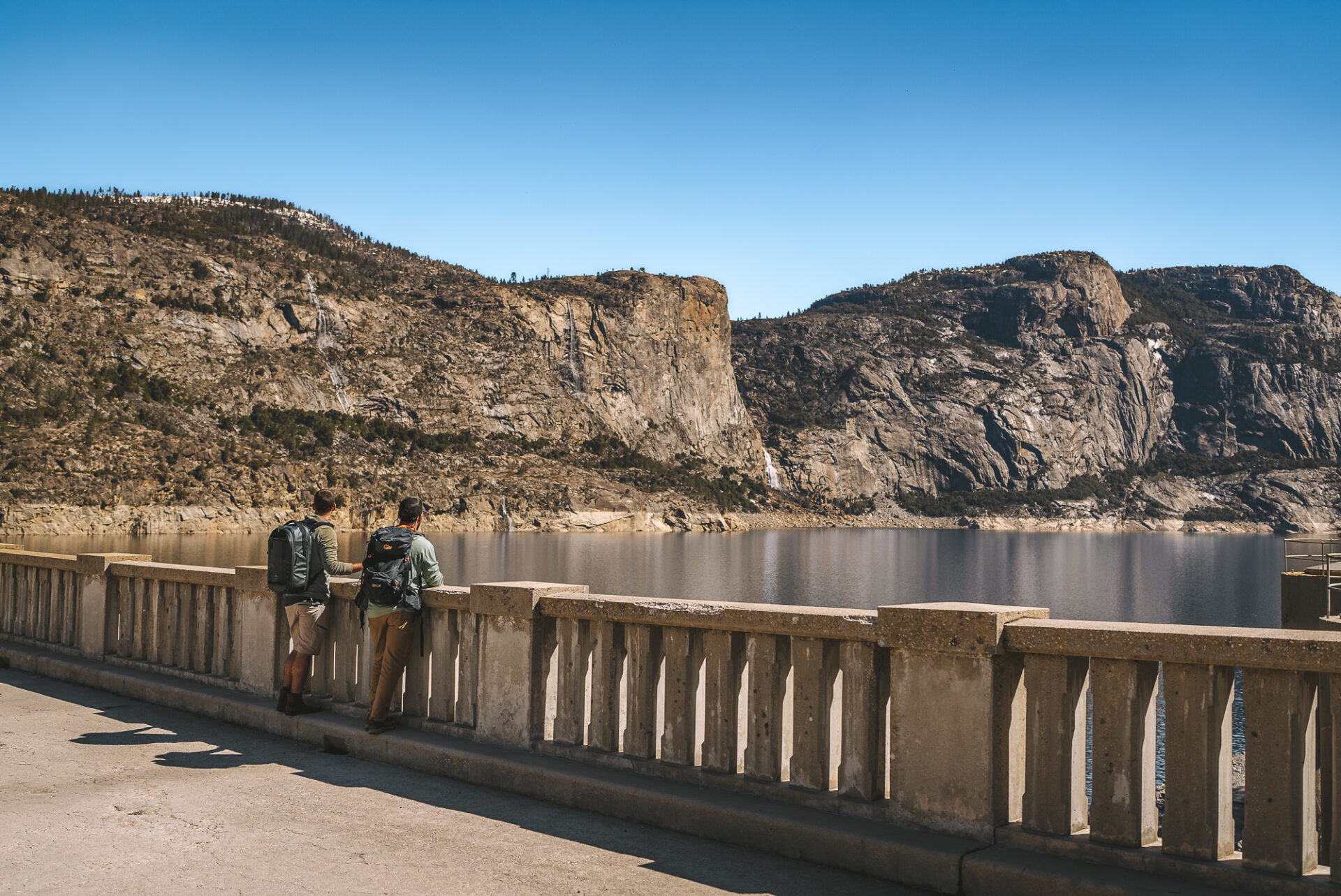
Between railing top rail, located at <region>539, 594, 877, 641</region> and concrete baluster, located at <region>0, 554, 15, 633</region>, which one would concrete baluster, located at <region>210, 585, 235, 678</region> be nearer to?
railing top rail, located at <region>539, 594, 877, 641</region>

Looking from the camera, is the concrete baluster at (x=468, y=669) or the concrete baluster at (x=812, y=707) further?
the concrete baluster at (x=468, y=669)

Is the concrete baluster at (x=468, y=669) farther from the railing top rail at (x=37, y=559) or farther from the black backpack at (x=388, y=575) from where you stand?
the railing top rail at (x=37, y=559)

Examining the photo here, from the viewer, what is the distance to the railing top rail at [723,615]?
5867 mm

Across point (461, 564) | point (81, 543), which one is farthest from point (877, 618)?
point (81, 543)

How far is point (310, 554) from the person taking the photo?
8781 millimetres

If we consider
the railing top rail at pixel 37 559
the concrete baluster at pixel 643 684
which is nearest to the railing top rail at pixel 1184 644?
the concrete baluster at pixel 643 684

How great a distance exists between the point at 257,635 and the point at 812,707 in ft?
19.1

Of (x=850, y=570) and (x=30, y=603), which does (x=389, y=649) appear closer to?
(x=30, y=603)

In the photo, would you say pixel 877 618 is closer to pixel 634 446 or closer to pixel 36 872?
pixel 36 872

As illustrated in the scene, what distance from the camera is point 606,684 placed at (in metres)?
7.02

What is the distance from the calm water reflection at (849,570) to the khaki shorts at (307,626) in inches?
1708

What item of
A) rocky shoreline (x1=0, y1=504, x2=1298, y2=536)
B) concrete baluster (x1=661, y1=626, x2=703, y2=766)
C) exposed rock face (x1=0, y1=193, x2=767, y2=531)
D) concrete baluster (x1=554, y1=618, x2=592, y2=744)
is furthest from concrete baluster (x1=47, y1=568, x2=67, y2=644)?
exposed rock face (x1=0, y1=193, x2=767, y2=531)

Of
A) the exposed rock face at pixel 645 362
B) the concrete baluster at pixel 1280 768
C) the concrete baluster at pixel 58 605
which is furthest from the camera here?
the exposed rock face at pixel 645 362

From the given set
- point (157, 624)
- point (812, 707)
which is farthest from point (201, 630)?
point (812, 707)
